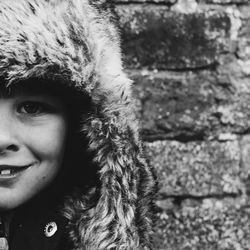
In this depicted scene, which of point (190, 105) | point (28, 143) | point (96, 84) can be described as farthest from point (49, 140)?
point (190, 105)

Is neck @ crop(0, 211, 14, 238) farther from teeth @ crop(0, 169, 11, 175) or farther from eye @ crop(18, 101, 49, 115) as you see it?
eye @ crop(18, 101, 49, 115)

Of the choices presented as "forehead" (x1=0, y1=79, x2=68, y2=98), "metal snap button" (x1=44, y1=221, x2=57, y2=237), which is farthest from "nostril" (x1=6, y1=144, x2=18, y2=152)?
"metal snap button" (x1=44, y1=221, x2=57, y2=237)

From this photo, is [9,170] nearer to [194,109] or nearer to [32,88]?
[32,88]

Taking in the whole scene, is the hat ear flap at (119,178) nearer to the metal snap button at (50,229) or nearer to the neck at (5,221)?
the metal snap button at (50,229)

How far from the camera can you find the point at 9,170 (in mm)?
1566

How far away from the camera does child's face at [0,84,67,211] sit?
153cm

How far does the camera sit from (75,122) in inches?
65.0

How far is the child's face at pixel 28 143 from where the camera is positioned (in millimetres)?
1527

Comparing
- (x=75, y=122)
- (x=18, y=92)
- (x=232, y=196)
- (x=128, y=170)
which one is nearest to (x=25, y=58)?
(x=18, y=92)

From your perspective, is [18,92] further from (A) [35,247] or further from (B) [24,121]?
(A) [35,247]

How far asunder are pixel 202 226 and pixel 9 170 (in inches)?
30.7

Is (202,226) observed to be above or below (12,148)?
below

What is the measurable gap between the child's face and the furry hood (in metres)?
0.06

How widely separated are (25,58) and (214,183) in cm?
89
